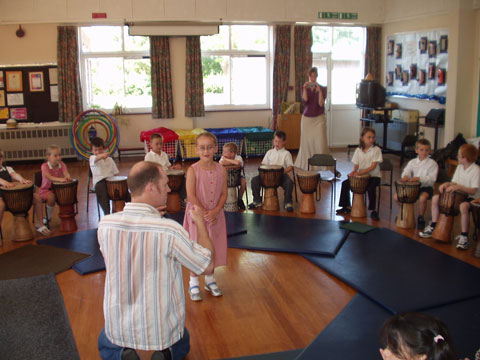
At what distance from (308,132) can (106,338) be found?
6.46 meters

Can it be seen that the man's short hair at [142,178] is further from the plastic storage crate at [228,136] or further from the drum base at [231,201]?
the plastic storage crate at [228,136]

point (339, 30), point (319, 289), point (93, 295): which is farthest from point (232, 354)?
point (339, 30)

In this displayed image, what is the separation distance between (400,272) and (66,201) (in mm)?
3739

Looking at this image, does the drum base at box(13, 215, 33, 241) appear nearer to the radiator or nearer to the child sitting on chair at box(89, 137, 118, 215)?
the child sitting on chair at box(89, 137, 118, 215)

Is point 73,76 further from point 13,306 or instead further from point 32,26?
point 13,306

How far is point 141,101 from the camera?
424 inches

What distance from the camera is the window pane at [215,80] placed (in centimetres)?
1092

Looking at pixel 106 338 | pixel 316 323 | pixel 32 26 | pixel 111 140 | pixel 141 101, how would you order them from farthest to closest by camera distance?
pixel 141 101
pixel 32 26
pixel 111 140
pixel 316 323
pixel 106 338

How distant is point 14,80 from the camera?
1004 cm

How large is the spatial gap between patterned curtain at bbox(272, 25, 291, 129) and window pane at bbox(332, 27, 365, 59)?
3.96ft

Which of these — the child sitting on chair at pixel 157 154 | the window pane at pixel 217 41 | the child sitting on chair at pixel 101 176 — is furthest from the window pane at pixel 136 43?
the child sitting on chair at pixel 101 176

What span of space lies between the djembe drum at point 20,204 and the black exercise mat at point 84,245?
235 mm

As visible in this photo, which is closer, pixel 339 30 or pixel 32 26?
pixel 32 26

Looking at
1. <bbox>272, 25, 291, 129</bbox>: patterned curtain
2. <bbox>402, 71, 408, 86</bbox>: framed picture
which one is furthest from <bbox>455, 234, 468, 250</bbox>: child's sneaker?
<bbox>272, 25, 291, 129</bbox>: patterned curtain
